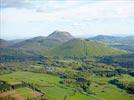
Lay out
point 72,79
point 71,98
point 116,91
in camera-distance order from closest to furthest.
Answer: point 71,98 → point 116,91 → point 72,79

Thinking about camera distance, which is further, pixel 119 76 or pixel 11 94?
pixel 119 76

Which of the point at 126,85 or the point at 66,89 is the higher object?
the point at 126,85

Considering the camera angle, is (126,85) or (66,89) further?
(126,85)

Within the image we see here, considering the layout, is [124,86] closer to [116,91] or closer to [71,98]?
[116,91]

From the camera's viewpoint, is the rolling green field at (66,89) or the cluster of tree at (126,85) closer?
the rolling green field at (66,89)

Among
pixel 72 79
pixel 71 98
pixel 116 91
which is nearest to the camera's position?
pixel 71 98

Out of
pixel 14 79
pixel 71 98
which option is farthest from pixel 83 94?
pixel 14 79

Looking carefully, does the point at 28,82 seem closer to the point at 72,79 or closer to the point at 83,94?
the point at 72,79

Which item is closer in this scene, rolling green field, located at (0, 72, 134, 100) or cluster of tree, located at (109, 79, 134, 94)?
rolling green field, located at (0, 72, 134, 100)
